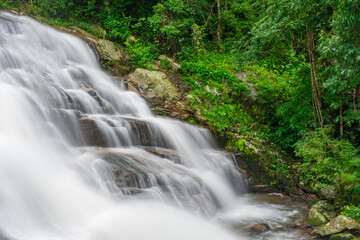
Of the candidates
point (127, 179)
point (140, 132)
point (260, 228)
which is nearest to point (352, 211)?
point (260, 228)

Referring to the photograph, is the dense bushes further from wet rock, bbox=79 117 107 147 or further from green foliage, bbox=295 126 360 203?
wet rock, bbox=79 117 107 147

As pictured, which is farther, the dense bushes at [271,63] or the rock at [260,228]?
the dense bushes at [271,63]

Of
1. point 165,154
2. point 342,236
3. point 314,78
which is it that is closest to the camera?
point 342,236

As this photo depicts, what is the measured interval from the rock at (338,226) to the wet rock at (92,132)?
492 cm

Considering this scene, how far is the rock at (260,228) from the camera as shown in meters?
5.57

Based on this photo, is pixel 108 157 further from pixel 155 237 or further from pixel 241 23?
pixel 241 23

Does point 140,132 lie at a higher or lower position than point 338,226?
higher

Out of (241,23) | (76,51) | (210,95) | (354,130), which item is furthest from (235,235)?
(241,23)

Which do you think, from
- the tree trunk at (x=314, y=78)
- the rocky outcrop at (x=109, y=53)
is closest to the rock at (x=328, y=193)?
the tree trunk at (x=314, y=78)

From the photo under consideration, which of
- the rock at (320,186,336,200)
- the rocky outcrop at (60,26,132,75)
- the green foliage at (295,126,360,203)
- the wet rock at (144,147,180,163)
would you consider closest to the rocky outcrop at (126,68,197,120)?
the rocky outcrop at (60,26,132,75)

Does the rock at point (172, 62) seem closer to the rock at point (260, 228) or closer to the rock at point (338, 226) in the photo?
the rock at point (260, 228)

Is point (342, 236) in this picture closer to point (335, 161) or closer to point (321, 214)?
point (321, 214)

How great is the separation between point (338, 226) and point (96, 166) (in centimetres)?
466

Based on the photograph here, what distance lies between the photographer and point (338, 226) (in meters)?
5.17
